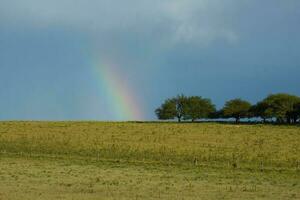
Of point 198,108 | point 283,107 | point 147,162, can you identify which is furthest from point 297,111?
point 147,162

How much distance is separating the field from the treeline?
20502mm

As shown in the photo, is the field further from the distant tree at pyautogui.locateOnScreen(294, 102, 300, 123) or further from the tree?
the tree

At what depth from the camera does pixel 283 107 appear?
10312 cm

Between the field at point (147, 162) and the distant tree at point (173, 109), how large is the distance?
32.6m

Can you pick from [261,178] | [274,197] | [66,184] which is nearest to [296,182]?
[261,178]

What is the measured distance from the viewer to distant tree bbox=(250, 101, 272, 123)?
344 feet

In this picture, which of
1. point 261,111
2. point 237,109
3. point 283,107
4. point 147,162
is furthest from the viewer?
point 237,109

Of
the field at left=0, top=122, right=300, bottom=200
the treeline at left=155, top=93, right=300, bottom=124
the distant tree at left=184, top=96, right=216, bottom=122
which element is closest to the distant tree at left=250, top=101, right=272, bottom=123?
the treeline at left=155, top=93, right=300, bottom=124

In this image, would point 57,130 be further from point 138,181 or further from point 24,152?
point 138,181

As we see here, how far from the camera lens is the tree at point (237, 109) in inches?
4486

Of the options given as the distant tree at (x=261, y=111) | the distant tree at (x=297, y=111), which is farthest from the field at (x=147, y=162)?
the distant tree at (x=261, y=111)

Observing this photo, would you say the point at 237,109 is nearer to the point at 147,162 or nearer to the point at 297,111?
the point at 297,111

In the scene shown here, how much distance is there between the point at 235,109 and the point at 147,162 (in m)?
68.2

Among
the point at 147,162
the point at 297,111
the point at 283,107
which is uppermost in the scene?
the point at 283,107
